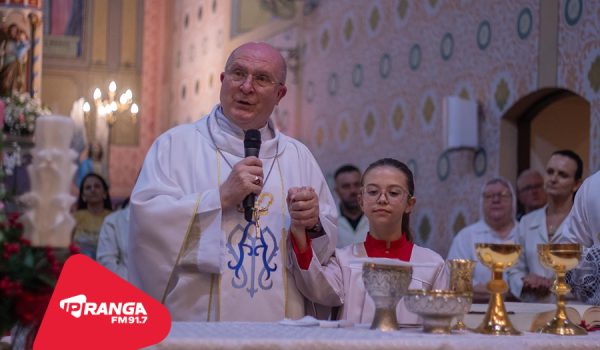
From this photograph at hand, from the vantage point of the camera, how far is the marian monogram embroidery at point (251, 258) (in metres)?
3.66

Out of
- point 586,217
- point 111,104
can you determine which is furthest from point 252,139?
point 111,104

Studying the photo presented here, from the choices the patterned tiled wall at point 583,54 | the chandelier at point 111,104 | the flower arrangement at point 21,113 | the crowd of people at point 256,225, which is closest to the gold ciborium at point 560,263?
the crowd of people at point 256,225

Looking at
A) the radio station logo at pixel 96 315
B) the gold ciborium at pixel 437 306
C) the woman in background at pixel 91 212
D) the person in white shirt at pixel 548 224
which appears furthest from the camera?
the woman in background at pixel 91 212

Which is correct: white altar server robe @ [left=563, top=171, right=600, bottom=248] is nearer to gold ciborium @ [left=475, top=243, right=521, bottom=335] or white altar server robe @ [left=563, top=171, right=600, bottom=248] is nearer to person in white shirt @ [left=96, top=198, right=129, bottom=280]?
gold ciborium @ [left=475, top=243, right=521, bottom=335]

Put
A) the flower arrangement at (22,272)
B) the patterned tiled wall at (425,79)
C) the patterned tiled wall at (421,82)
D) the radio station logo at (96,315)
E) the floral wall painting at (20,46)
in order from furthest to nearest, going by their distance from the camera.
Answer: the floral wall painting at (20,46) → the patterned tiled wall at (421,82) → the patterned tiled wall at (425,79) → the radio station logo at (96,315) → the flower arrangement at (22,272)

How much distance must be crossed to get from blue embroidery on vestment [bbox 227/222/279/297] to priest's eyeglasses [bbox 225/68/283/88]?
1.68 ft

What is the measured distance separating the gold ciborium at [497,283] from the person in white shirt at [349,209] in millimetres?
4286

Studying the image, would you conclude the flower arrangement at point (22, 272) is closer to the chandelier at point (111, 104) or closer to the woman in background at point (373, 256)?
the woman in background at point (373, 256)

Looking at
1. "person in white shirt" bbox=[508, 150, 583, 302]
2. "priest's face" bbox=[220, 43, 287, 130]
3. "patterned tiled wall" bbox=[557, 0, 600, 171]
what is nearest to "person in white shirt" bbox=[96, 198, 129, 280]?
"person in white shirt" bbox=[508, 150, 583, 302]

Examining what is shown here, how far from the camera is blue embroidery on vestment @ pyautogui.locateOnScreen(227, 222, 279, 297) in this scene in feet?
12.0

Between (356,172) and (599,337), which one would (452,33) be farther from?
(599,337)

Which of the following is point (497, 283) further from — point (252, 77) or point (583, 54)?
point (583, 54)

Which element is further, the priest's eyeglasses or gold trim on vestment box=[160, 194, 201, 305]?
the priest's eyeglasses

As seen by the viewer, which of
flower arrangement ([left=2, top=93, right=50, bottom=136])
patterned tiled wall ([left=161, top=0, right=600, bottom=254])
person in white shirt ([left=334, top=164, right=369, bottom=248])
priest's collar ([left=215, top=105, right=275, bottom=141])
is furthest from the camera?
flower arrangement ([left=2, top=93, right=50, bottom=136])
